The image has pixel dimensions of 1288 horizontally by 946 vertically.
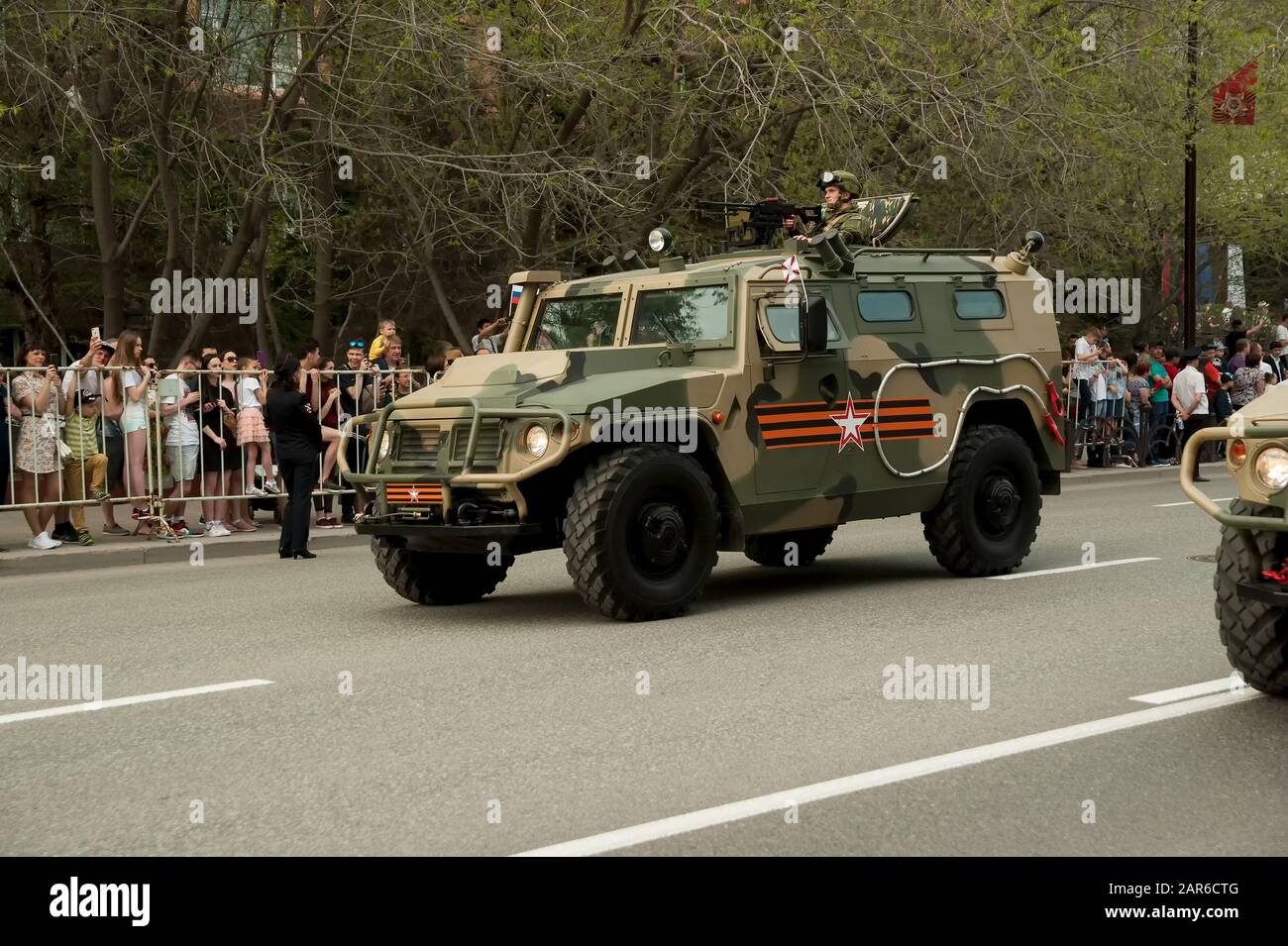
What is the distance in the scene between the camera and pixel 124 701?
25.8 feet

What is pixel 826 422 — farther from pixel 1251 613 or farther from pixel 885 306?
pixel 1251 613

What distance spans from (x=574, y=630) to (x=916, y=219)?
1938cm

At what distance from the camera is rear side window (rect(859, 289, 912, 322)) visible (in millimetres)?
11398

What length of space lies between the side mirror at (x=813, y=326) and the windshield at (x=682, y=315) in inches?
19.4

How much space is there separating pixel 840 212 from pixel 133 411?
684 cm

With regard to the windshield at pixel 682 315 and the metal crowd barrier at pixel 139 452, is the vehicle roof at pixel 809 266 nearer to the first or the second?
the windshield at pixel 682 315

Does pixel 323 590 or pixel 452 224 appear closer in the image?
pixel 323 590

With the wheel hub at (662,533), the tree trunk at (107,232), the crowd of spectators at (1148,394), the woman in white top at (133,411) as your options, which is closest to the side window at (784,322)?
the wheel hub at (662,533)

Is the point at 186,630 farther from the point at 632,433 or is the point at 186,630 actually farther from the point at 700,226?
the point at 700,226

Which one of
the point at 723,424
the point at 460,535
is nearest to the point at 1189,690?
the point at 723,424

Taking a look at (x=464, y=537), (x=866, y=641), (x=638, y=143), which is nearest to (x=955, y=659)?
(x=866, y=641)

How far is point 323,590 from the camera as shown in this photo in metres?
12.0

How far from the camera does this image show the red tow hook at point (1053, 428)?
40.5 ft

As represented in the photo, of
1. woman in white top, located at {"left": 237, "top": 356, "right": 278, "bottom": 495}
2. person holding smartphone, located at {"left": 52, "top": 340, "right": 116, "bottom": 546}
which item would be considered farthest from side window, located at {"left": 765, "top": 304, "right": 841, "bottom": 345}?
person holding smartphone, located at {"left": 52, "top": 340, "right": 116, "bottom": 546}
